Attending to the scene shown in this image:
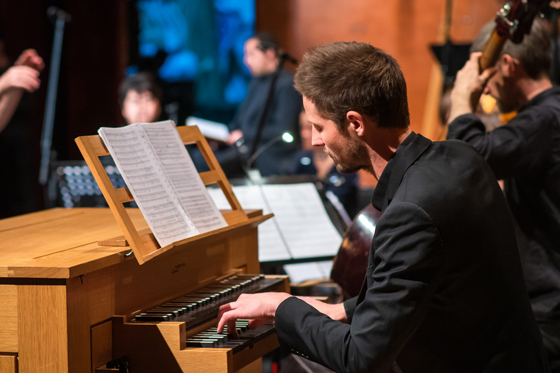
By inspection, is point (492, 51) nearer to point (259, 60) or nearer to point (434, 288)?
point (434, 288)

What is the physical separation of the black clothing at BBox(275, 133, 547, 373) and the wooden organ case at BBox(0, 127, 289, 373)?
0.39 m

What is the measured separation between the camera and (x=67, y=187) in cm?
454

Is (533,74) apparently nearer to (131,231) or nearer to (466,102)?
(466,102)

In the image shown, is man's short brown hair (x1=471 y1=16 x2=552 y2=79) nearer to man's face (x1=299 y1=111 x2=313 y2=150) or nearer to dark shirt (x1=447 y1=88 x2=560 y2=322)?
dark shirt (x1=447 y1=88 x2=560 y2=322)

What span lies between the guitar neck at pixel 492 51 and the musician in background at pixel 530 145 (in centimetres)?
3

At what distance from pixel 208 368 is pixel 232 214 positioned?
79 centimetres

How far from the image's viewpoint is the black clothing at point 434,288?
4.94ft

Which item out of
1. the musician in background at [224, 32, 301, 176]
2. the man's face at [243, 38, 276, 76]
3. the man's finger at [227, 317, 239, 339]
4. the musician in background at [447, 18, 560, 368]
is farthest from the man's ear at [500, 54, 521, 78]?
the man's face at [243, 38, 276, 76]

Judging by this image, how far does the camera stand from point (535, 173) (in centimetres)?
267

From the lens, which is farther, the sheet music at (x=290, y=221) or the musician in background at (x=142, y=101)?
the musician in background at (x=142, y=101)

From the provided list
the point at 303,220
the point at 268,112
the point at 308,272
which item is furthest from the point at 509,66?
the point at 268,112

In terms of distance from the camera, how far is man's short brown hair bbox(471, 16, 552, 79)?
2754mm

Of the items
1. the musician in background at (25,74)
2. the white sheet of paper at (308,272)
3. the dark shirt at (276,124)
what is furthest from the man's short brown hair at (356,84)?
the dark shirt at (276,124)

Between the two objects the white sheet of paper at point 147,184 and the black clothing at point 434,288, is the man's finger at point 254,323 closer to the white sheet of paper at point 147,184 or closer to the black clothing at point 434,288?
the black clothing at point 434,288
